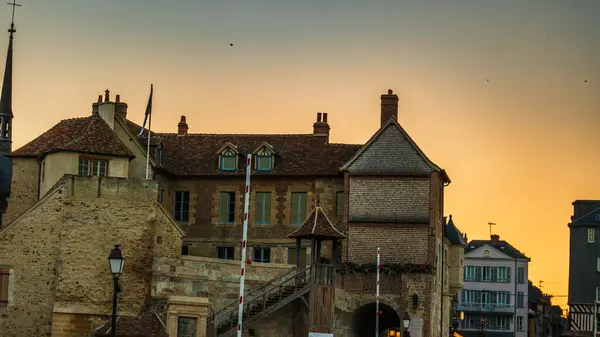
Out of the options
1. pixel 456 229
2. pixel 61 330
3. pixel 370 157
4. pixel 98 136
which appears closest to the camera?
pixel 61 330

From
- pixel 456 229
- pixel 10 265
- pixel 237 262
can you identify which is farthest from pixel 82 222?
pixel 456 229

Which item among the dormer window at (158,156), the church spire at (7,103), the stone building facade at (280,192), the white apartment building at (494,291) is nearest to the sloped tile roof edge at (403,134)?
the stone building facade at (280,192)

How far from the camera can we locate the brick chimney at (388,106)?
66.6m

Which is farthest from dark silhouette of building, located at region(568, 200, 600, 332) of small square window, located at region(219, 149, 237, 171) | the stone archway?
small square window, located at region(219, 149, 237, 171)

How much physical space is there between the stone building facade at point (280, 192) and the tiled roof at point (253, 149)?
0.18ft

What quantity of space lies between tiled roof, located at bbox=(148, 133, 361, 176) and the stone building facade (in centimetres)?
6

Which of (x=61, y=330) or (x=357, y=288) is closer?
(x=61, y=330)

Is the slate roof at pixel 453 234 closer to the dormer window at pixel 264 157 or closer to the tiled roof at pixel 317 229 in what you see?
the dormer window at pixel 264 157

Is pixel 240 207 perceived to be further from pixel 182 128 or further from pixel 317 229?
pixel 317 229

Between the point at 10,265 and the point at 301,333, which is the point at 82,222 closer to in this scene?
the point at 10,265

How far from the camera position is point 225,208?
6756 centimetres

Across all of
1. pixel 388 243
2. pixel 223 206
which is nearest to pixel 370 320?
pixel 388 243

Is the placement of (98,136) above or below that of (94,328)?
above

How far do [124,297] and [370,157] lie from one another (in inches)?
623
